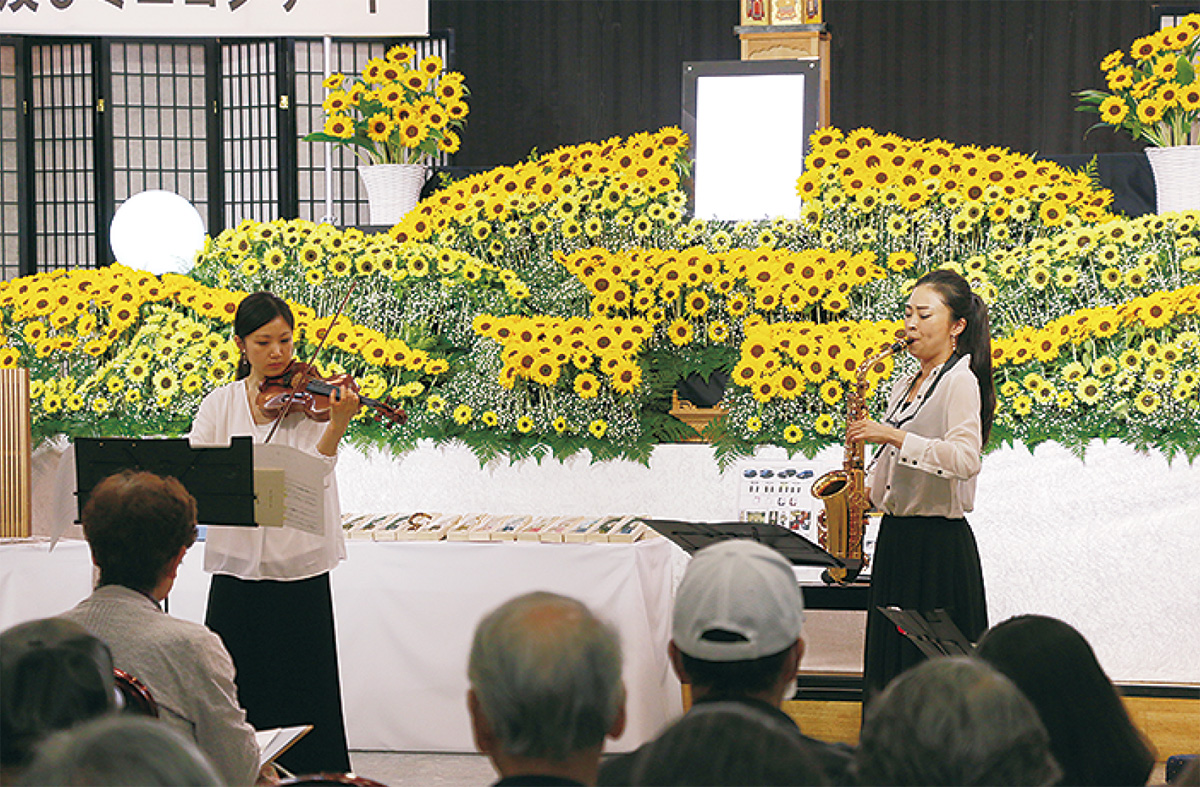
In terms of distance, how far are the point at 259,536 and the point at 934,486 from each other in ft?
5.72

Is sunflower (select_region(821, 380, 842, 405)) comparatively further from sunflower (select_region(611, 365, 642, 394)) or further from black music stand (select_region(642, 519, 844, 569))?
black music stand (select_region(642, 519, 844, 569))

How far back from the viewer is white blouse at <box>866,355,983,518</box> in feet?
10.7

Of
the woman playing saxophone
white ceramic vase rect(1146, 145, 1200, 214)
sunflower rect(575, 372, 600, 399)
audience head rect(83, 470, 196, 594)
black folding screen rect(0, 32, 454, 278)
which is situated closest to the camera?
audience head rect(83, 470, 196, 594)

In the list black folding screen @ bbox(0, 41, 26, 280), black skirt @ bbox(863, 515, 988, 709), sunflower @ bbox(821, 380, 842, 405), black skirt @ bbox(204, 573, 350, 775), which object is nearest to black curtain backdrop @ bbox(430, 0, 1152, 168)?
black folding screen @ bbox(0, 41, 26, 280)

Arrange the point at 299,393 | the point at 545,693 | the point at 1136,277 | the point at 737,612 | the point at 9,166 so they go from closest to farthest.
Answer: the point at 545,693 → the point at 737,612 → the point at 299,393 → the point at 1136,277 → the point at 9,166

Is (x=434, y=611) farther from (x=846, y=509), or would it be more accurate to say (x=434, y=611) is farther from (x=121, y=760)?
(x=121, y=760)

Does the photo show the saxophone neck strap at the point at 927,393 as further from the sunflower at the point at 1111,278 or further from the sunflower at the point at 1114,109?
the sunflower at the point at 1114,109

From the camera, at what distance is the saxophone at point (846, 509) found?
3.95 metres

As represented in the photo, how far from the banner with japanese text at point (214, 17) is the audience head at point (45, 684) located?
57.4 inches

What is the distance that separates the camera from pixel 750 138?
18.3 ft

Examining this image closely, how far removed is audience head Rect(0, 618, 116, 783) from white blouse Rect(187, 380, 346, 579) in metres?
1.38

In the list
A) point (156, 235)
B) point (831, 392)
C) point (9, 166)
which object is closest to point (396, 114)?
point (156, 235)

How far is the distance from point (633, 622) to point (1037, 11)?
20.9 ft

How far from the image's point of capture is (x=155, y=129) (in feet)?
29.9
